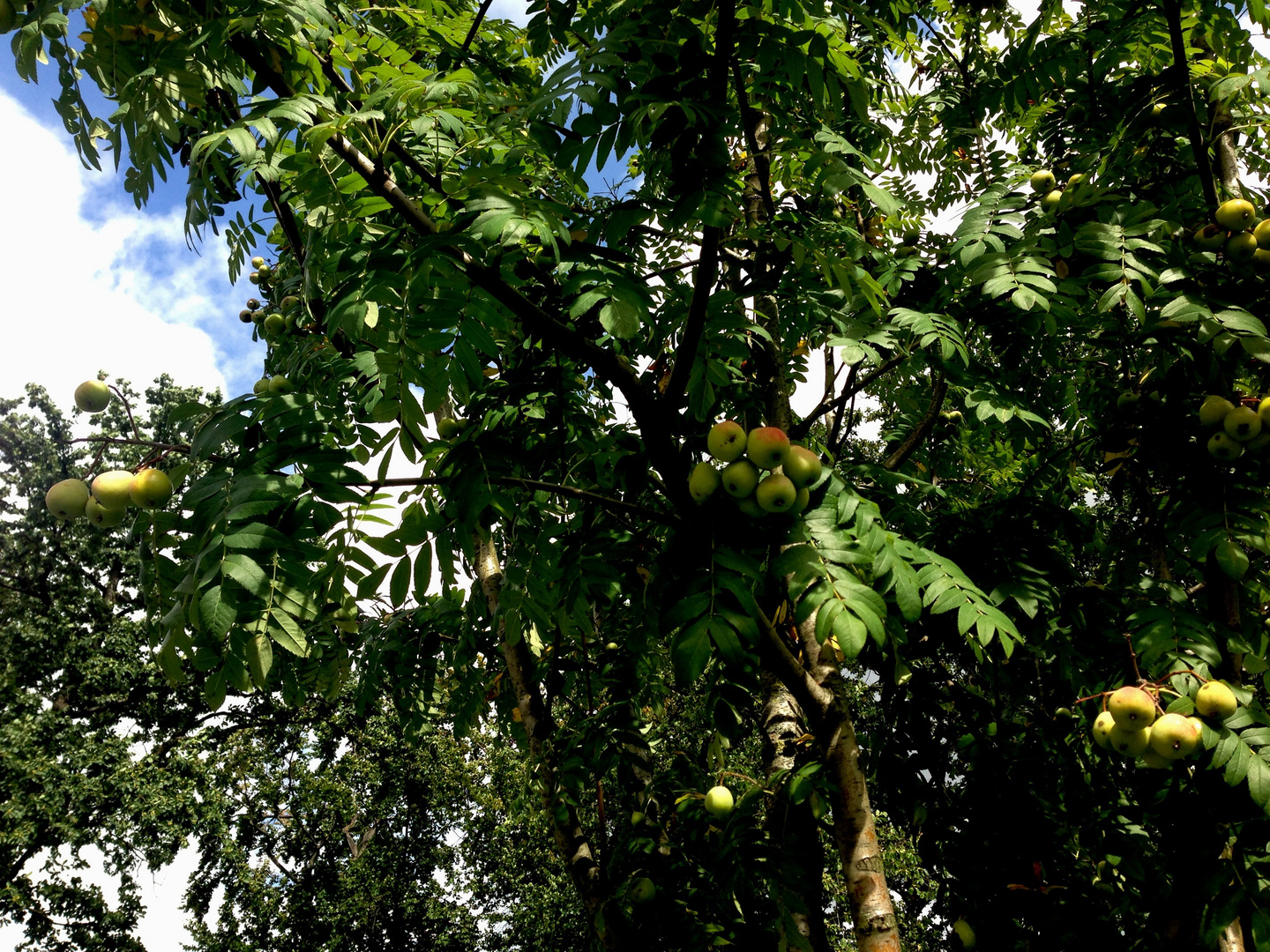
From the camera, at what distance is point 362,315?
193 cm

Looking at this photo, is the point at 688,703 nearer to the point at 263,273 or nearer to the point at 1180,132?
the point at 263,273

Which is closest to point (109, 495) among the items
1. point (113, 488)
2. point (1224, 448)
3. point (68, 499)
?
point (113, 488)

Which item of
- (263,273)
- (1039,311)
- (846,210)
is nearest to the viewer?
(1039,311)

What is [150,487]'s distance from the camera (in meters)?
2.27

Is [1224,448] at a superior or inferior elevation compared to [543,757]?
superior

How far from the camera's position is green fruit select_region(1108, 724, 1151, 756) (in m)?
2.44

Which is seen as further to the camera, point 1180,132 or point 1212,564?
point 1180,132

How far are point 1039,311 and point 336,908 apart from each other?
1423cm

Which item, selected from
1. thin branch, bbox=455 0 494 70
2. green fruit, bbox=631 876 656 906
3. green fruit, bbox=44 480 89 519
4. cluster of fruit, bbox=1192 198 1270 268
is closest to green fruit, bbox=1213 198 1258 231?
cluster of fruit, bbox=1192 198 1270 268

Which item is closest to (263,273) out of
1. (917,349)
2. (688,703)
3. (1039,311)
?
(917,349)

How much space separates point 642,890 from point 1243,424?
3003 millimetres

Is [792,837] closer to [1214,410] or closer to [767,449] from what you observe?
[767,449]

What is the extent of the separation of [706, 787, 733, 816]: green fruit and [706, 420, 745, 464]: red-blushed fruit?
2154 mm

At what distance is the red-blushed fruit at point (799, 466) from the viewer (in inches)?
81.1
